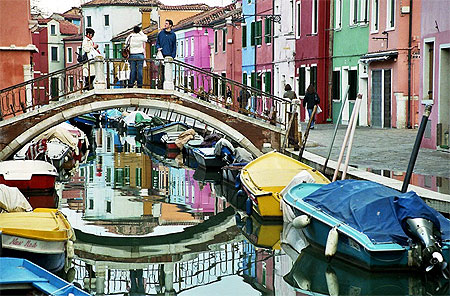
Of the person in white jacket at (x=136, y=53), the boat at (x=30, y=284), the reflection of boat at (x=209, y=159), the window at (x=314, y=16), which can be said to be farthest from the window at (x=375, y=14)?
the boat at (x=30, y=284)

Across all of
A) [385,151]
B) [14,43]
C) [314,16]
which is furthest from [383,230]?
[314,16]

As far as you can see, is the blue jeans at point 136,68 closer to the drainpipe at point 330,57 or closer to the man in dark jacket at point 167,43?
the man in dark jacket at point 167,43

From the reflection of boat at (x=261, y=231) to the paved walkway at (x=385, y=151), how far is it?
187cm

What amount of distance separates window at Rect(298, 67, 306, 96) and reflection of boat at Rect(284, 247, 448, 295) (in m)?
16.6

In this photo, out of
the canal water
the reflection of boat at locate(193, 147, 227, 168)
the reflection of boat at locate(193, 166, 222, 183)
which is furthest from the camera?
the reflection of boat at locate(193, 147, 227, 168)

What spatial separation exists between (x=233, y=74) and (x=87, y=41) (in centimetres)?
1865

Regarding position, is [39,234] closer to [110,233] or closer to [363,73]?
[110,233]

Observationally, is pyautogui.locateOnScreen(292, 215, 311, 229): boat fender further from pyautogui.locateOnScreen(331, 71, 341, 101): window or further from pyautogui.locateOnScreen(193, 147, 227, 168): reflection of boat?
pyautogui.locateOnScreen(331, 71, 341, 101): window

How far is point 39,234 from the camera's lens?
8.80 m

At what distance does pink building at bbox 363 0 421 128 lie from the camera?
62.6 ft

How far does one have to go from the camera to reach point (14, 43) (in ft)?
64.7

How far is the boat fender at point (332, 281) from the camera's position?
8609 millimetres

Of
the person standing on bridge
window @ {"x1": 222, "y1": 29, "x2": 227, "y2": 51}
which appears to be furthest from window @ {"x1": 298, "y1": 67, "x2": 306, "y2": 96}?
window @ {"x1": 222, "y1": 29, "x2": 227, "y2": 51}

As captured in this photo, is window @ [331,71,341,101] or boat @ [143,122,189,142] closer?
window @ [331,71,341,101]
